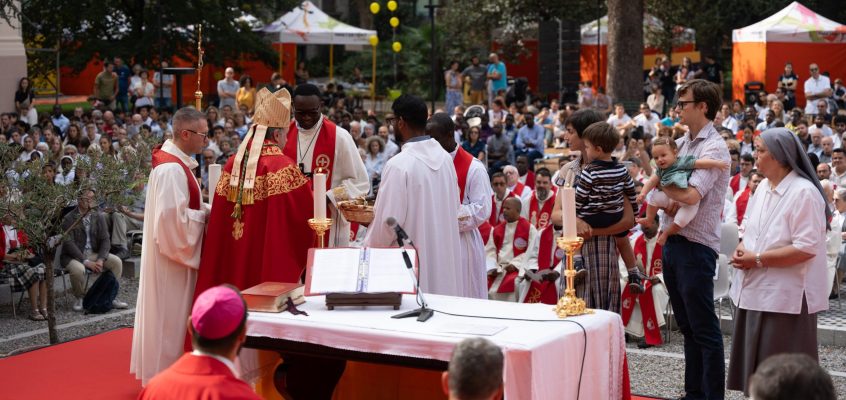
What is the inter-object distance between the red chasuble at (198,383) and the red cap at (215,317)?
95 millimetres

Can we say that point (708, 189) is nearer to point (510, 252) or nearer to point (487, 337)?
point (487, 337)

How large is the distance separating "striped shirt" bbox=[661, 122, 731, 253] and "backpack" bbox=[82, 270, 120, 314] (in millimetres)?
6544

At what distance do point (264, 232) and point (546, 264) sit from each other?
15.4ft

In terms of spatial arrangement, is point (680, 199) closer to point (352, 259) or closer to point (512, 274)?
point (352, 259)

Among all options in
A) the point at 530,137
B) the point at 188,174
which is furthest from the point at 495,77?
the point at 188,174

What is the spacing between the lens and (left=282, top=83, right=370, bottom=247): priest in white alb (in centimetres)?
714

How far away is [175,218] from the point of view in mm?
6398

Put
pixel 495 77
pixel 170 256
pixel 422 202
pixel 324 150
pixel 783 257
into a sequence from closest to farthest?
pixel 783 257, pixel 422 202, pixel 170 256, pixel 324 150, pixel 495 77

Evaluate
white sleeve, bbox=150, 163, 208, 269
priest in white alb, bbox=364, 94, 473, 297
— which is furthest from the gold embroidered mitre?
priest in white alb, bbox=364, 94, 473, 297

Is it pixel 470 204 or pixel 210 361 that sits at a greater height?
pixel 470 204

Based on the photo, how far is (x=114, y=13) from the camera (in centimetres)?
2870

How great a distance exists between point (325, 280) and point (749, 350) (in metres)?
2.28

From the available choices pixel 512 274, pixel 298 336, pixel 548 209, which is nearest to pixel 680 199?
pixel 298 336

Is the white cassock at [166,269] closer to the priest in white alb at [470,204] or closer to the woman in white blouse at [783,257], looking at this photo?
the priest in white alb at [470,204]
